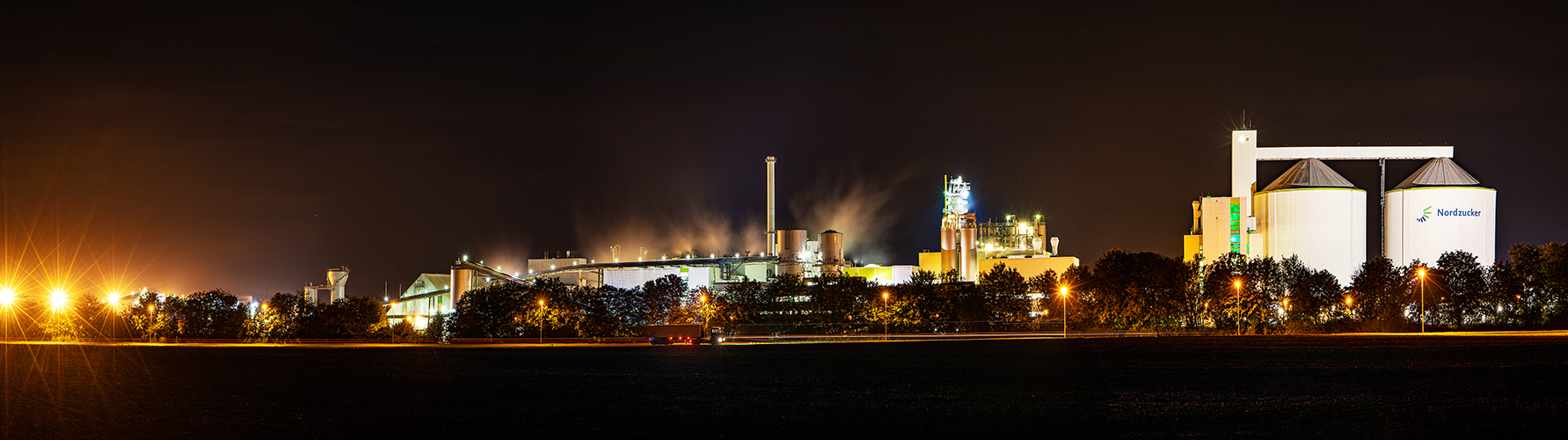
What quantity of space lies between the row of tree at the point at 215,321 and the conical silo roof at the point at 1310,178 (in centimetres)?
7756

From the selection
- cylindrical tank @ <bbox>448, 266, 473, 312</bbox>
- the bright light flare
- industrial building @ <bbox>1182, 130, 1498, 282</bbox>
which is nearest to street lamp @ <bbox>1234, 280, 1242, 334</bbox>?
industrial building @ <bbox>1182, 130, 1498, 282</bbox>

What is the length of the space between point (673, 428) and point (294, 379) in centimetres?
2195

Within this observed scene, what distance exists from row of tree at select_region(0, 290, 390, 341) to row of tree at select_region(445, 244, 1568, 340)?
23.4ft

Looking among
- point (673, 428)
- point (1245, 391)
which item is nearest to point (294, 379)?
point (673, 428)

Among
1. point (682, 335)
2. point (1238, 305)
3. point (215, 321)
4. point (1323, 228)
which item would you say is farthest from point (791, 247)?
point (215, 321)

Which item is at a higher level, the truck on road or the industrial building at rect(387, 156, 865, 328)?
the industrial building at rect(387, 156, 865, 328)

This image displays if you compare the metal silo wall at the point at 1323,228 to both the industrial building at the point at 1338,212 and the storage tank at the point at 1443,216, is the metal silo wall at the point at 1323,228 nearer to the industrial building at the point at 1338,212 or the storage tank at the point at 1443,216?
the industrial building at the point at 1338,212

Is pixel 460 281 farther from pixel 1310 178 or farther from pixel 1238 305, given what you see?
pixel 1310 178

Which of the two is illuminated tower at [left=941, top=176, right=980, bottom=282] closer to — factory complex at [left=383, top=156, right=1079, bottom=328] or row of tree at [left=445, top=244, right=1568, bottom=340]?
factory complex at [left=383, top=156, right=1079, bottom=328]

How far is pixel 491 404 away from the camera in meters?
28.5

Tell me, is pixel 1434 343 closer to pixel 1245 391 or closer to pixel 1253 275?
pixel 1253 275

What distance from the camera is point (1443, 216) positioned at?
317 ft

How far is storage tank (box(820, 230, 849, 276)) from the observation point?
131m

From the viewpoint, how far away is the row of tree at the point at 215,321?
294ft
